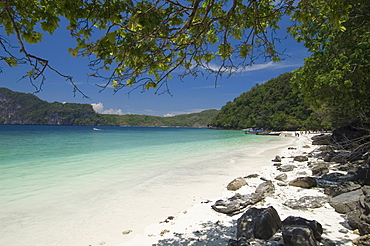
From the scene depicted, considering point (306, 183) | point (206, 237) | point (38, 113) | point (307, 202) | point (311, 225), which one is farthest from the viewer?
point (38, 113)

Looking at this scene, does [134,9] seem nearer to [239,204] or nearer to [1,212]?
[239,204]

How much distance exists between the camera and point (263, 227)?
339cm

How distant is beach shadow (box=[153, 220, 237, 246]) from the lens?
11.7ft

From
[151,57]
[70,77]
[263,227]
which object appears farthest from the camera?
[263,227]

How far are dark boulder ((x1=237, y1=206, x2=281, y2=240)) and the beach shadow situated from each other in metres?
0.26

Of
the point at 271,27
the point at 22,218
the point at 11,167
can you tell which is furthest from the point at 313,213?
the point at 11,167

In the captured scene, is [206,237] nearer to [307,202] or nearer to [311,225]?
[311,225]

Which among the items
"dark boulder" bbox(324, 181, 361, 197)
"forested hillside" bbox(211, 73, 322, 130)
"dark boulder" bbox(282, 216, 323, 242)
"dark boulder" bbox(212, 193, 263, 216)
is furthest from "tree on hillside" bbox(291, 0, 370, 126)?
"forested hillside" bbox(211, 73, 322, 130)

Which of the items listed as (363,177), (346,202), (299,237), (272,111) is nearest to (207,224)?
(299,237)

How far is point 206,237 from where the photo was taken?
12.3ft

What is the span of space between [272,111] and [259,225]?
319 ft

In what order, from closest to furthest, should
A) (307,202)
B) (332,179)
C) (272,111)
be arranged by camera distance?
(307,202), (332,179), (272,111)

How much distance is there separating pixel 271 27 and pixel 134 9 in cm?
225

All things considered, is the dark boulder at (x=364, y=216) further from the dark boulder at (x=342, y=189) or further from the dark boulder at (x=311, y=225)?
the dark boulder at (x=342, y=189)
